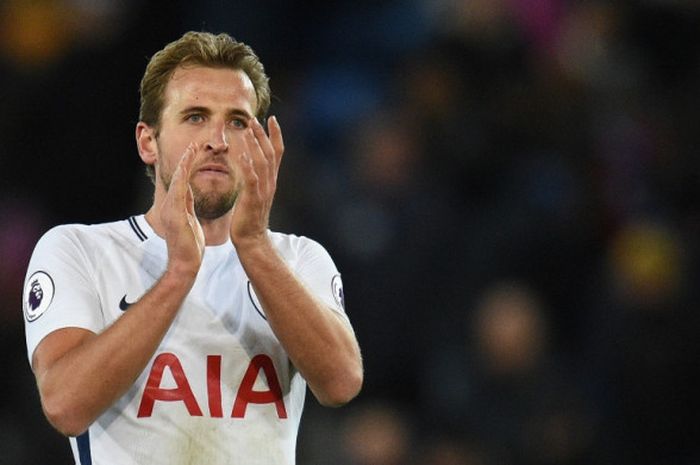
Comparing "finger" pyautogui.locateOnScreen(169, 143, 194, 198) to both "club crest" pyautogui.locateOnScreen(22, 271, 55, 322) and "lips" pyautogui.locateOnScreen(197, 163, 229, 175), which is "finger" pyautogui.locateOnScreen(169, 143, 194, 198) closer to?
"lips" pyautogui.locateOnScreen(197, 163, 229, 175)

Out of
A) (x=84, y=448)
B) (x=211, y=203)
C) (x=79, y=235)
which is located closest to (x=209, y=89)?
(x=211, y=203)

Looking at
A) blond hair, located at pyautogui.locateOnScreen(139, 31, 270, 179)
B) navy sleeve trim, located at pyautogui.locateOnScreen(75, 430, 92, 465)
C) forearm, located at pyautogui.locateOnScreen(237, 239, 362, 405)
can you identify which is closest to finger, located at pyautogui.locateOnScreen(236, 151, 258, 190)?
forearm, located at pyautogui.locateOnScreen(237, 239, 362, 405)

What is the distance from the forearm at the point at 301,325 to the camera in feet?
11.3

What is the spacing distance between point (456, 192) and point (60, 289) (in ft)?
12.1

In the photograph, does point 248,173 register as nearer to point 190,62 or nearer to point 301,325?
point 301,325

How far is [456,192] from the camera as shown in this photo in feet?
23.0

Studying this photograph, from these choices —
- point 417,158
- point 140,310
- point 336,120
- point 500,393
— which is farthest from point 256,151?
point 336,120

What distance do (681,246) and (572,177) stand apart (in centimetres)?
72

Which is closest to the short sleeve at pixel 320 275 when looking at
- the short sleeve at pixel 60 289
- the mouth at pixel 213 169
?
the mouth at pixel 213 169

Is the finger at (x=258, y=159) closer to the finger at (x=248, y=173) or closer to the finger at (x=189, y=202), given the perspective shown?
the finger at (x=248, y=173)

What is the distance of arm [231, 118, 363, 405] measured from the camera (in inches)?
135

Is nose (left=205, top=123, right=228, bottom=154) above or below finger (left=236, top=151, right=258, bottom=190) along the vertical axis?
above

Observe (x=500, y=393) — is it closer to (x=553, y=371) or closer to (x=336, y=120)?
(x=553, y=371)

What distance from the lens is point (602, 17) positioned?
8.08 metres
